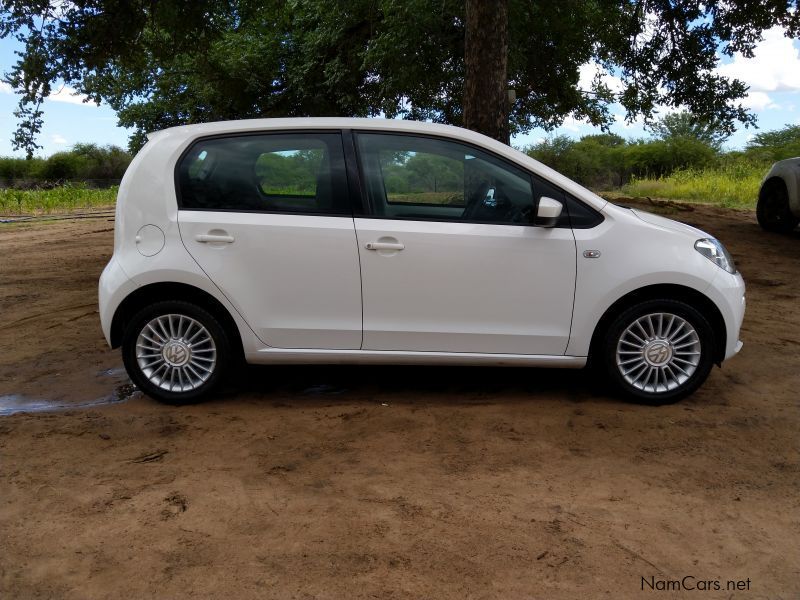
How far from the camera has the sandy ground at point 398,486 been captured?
3.13 meters

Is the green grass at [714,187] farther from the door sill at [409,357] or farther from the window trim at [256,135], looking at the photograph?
the window trim at [256,135]

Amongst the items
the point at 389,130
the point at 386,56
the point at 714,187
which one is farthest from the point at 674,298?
the point at 714,187

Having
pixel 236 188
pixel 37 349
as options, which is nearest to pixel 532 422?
pixel 236 188

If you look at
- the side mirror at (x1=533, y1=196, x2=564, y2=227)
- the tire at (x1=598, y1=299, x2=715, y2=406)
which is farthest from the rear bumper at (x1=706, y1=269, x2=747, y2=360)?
the side mirror at (x1=533, y1=196, x2=564, y2=227)

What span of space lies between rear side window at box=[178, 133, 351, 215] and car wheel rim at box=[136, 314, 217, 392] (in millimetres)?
800

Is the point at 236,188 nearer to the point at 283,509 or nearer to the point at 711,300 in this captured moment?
the point at 283,509

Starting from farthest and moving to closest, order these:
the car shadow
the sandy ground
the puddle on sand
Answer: the car shadow → the puddle on sand → the sandy ground

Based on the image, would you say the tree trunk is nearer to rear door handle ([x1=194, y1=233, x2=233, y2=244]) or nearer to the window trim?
the window trim

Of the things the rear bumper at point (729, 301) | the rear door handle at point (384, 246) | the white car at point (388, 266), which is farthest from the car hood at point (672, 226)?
the rear door handle at point (384, 246)

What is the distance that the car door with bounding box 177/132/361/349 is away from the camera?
5023mm

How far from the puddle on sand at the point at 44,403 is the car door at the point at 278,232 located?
127 cm

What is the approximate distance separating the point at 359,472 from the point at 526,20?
1474cm

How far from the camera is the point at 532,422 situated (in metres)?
4.91

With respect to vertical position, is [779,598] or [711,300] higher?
[711,300]
